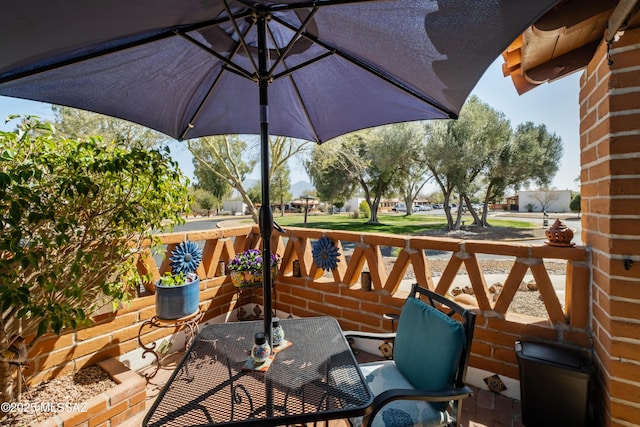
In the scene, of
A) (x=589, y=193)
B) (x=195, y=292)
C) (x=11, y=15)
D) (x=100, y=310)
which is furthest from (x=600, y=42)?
(x=100, y=310)

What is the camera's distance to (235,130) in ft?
7.36

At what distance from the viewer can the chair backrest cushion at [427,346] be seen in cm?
116

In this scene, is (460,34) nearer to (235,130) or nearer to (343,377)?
(343,377)

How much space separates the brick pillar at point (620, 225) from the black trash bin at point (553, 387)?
0.09 m

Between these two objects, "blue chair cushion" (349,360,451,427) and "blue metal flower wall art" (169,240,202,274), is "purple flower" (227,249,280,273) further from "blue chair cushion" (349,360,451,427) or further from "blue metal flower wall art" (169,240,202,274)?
"blue chair cushion" (349,360,451,427)

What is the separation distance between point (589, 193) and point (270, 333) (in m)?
1.89

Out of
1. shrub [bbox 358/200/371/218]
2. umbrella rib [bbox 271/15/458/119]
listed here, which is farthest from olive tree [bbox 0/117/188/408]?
shrub [bbox 358/200/371/218]

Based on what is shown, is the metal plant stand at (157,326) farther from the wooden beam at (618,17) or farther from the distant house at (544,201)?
the distant house at (544,201)

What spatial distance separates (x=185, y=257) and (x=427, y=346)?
1.89 metres

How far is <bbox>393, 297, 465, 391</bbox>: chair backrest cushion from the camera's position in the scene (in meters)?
1.16

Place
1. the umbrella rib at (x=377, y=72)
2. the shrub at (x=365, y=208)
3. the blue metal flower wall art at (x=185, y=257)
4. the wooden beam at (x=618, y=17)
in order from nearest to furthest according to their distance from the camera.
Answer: the wooden beam at (x=618, y=17) < the umbrella rib at (x=377, y=72) < the blue metal flower wall art at (x=185, y=257) < the shrub at (x=365, y=208)

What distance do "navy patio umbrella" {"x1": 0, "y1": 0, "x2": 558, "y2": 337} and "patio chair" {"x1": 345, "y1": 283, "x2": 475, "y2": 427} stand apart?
1.90 ft

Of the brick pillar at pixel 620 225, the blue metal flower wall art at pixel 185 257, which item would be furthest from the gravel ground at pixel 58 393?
the brick pillar at pixel 620 225

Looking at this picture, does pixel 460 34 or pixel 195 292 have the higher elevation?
pixel 460 34
